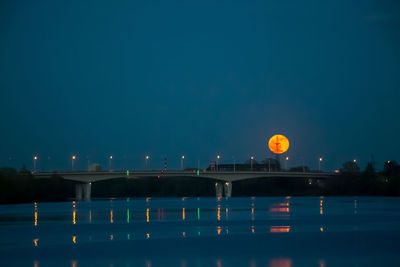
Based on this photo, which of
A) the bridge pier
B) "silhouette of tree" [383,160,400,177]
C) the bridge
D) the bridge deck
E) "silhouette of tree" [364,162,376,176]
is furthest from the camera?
"silhouette of tree" [383,160,400,177]

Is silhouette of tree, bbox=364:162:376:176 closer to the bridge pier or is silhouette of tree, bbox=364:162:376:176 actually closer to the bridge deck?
the bridge deck

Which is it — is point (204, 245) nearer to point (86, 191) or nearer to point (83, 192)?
point (86, 191)

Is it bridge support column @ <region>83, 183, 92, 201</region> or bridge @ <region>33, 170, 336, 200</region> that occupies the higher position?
bridge @ <region>33, 170, 336, 200</region>

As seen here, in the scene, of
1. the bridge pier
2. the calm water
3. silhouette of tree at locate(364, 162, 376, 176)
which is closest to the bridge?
the bridge pier

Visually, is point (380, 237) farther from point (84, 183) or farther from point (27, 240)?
point (84, 183)

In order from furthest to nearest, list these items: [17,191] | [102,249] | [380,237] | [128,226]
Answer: [17,191] → [128,226] → [380,237] → [102,249]

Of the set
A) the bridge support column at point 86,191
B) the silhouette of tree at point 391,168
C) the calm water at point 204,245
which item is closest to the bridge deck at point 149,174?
the bridge support column at point 86,191

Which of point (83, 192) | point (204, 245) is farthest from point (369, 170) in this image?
point (204, 245)

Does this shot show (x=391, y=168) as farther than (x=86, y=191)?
Yes

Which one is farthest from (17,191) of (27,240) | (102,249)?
(102,249)

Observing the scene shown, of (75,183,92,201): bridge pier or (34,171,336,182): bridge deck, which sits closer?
(34,171,336,182): bridge deck

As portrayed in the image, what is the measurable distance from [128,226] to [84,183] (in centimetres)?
11226

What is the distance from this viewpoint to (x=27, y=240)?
128 feet

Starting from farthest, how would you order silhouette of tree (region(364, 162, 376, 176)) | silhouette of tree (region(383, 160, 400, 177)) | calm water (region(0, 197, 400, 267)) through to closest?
silhouette of tree (region(383, 160, 400, 177)) → silhouette of tree (region(364, 162, 376, 176)) → calm water (region(0, 197, 400, 267))
